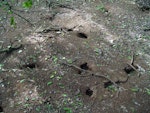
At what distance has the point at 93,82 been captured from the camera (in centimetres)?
650

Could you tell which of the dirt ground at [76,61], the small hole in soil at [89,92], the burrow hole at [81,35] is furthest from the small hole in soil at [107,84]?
the burrow hole at [81,35]

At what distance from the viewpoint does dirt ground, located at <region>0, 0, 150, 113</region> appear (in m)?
6.04

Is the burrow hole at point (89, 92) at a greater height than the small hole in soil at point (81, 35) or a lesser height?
lesser

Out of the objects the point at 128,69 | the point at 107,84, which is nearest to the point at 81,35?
the point at 128,69

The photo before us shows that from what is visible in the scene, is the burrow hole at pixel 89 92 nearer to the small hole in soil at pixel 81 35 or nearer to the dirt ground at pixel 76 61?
the dirt ground at pixel 76 61

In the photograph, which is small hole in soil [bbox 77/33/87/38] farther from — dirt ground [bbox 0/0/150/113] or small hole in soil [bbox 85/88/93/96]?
small hole in soil [bbox 85/88/93/96]

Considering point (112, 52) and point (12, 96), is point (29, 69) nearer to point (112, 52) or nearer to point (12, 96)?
point (12, 96)

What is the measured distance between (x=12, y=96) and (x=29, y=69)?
3.28 feet

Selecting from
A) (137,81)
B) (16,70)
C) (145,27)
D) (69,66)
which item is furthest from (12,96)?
(145,27)

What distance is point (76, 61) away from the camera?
7059mm

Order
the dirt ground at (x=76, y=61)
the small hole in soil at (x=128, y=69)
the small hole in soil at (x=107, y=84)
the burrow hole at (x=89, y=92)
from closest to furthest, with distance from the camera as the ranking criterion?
the dirt ground at (x=76, y=61), the burrow hole at (x=89, y=92), the small hole in soil at (x=107, y=84), the small hole in soil at (x=128, y=69)

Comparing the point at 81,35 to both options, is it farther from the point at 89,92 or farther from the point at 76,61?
the point at 89,92

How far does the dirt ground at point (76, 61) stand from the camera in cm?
604

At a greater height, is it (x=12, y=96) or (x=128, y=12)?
(x=128, y=12)
